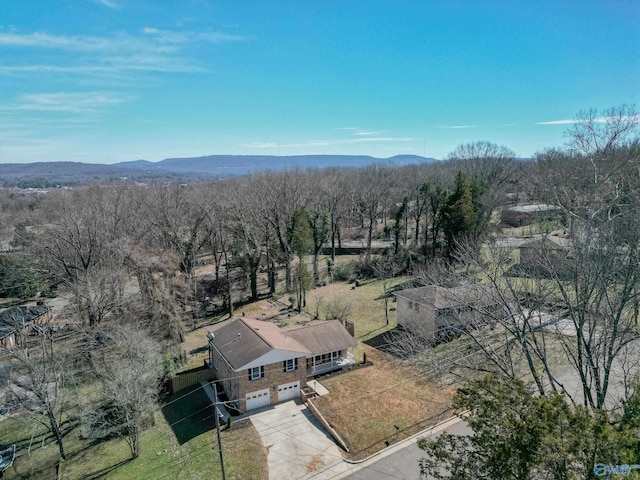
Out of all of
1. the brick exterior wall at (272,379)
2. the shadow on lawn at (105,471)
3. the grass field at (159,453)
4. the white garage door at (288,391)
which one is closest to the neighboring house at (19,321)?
the grass field at (159,453)

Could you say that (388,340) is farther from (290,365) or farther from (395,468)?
(395,468)

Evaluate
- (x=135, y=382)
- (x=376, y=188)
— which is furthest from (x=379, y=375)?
(x=376, y=188)

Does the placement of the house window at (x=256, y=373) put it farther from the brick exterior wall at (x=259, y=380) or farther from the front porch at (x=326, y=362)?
the front porch at (x=326, y=362)

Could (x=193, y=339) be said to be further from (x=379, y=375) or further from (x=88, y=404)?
(x=379, y=375)

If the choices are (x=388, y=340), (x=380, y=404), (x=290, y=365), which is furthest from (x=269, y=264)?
(x=380, y=404)

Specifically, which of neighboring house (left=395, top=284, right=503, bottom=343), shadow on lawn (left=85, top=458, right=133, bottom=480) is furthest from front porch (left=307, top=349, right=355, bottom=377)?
shadow on lawn (left=85, top=458, right=133, bottom=480)

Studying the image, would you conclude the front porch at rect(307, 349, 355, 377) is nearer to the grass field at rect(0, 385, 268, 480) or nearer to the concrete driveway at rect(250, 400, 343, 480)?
the concrete driveway at rect(250, 400, 343, 480)
